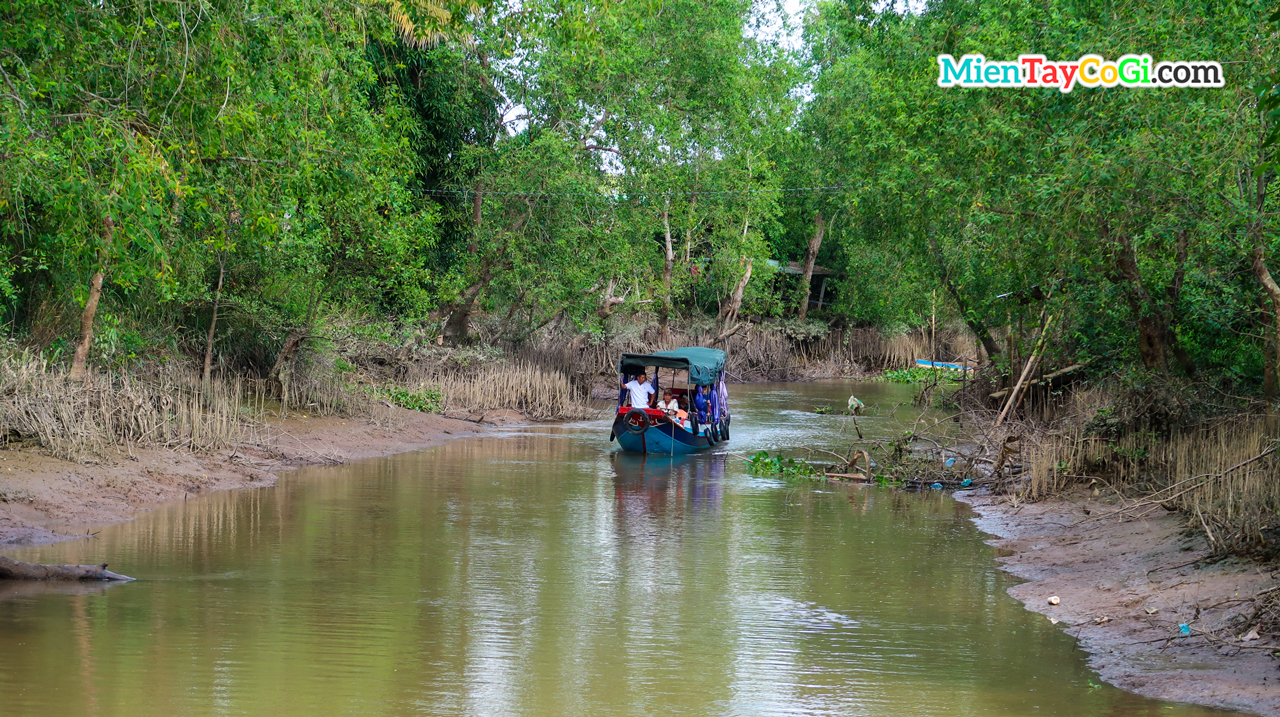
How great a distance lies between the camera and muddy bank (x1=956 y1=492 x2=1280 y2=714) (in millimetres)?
7422

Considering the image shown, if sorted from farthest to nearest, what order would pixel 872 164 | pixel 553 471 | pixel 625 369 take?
pixel 872 164 → pixel 625 369 → pixel 553 471

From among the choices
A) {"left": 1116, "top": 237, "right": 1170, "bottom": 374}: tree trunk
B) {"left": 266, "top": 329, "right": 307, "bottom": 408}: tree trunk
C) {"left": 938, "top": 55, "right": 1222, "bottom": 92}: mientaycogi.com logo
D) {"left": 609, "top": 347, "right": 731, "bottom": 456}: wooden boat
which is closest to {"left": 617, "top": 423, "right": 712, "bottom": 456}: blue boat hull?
{"left": 609, "top": 347, "right": 731, "bottom": 456}: wooden boat

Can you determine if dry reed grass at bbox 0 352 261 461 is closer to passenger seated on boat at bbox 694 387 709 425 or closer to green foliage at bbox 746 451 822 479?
green foliage at bbox 746 451 822 479

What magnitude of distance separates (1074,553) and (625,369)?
11.9m

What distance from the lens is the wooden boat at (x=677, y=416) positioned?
68.7 feet

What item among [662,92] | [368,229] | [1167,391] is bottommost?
[1167,391]

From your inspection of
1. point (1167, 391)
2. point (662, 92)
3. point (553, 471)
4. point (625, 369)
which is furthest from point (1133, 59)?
point (662, 92)

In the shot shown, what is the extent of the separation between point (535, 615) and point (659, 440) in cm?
1209

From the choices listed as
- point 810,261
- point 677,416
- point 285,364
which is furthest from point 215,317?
point 810,261

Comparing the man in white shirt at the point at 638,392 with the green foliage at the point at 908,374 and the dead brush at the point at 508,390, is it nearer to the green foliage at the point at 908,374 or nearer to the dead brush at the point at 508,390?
the dead brush at the point at 508,390

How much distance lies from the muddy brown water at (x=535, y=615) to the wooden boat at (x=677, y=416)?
5.27m

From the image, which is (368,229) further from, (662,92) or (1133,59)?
(662,92)

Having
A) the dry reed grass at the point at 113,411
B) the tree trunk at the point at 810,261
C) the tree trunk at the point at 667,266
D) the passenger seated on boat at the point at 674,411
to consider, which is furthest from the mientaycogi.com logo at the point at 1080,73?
the tree trunk at the point at 810,261

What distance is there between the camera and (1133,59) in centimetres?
1168
